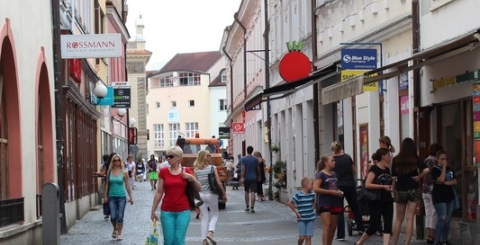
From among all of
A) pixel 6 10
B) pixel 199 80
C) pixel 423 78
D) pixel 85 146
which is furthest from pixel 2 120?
pixel 199 80

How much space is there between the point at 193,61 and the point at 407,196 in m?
112

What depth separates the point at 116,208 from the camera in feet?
66.1

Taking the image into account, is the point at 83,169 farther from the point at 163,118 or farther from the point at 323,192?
the point at 163,118

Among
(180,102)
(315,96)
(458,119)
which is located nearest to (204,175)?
(458,119)

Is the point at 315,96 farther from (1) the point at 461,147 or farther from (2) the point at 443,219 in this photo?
(2) the point at 443,219

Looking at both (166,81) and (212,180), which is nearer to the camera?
(212,180)

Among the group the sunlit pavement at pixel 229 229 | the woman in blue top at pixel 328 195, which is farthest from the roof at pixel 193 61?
the woman in blue top at pixel 328 195

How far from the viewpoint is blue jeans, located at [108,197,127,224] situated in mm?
20016

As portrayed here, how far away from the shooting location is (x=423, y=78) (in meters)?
18.1

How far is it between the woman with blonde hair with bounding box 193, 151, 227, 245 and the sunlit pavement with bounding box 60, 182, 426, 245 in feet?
3.36

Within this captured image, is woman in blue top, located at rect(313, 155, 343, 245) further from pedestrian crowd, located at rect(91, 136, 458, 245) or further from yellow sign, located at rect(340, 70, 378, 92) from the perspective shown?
yellow sign, located at rect(340, 70, 378, 92)

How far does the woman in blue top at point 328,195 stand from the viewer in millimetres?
15266

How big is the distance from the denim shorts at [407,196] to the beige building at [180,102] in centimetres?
10010

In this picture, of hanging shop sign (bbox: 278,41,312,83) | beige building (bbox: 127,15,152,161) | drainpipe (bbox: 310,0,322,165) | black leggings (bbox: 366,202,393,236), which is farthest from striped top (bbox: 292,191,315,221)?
beige building (bbox: 127,15,152,161)
